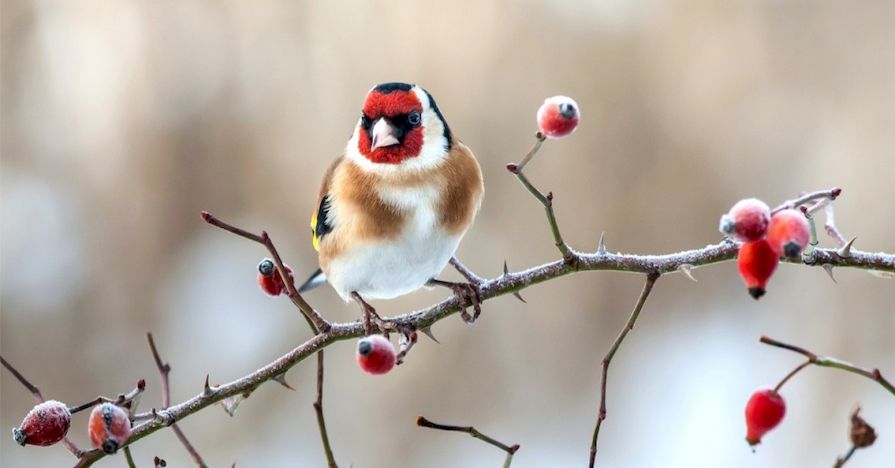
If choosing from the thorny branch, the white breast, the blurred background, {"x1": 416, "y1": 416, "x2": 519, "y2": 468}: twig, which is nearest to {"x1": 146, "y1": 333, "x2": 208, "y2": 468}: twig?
the thorny branch

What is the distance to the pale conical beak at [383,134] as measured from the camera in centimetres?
124

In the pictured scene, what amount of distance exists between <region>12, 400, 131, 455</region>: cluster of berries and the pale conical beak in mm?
502

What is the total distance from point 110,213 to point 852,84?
2494mm

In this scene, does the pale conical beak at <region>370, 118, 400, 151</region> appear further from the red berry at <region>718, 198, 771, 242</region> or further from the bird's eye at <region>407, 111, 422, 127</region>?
the red berry at <region>718, 198, 771, 242</region>

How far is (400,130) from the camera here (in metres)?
1.32

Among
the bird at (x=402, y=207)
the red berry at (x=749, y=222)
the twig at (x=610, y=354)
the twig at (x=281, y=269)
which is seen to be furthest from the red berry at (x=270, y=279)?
the red berry at (x=749, y=222)

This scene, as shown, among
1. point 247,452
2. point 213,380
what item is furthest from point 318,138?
point 247,452

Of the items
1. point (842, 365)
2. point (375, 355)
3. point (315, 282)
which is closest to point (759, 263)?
point (842, 365)

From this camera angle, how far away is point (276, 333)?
3.16 metres

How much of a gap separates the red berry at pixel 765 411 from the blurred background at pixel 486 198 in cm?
183

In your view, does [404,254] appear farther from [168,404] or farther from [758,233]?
[758,233]

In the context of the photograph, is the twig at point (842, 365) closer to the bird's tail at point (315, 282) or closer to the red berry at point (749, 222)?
A: the red berry at point (749, 222)

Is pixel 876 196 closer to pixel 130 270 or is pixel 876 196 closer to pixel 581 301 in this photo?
pixel 581 301

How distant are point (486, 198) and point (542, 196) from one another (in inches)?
81.4
